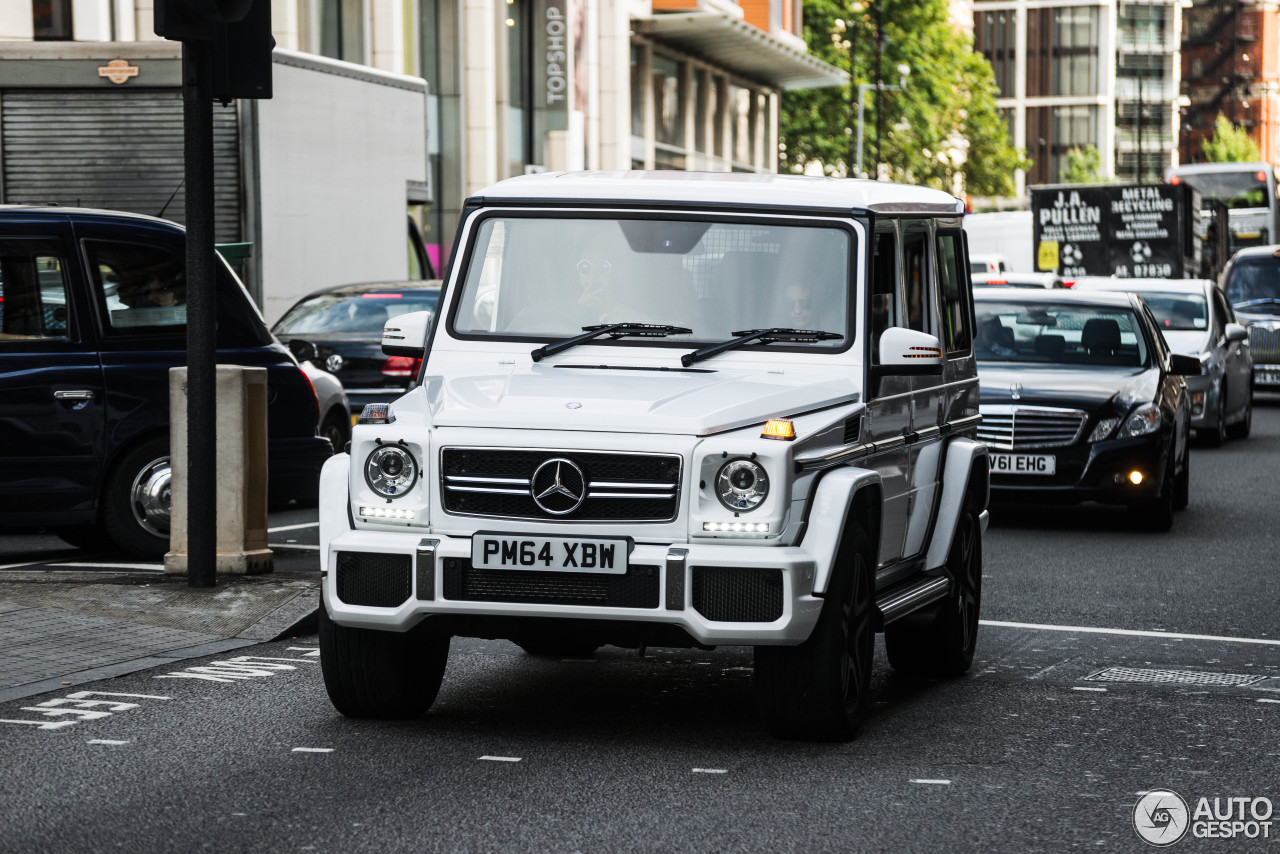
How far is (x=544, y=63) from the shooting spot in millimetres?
42188

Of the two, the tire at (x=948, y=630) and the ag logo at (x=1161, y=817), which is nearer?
the ag logo at (x=1161, y=817)

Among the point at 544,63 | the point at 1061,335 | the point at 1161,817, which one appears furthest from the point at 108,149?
the point at 544,63

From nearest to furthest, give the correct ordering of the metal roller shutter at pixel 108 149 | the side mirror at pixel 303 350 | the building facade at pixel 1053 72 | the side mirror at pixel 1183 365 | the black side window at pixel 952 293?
the black side window at pixel 952 293 < the side mirror at pixel 303 350 < the side mirror at pixel 1183 365 < the metal roller shutter at pixel 108 149 < the building facade at pixel 1053 72

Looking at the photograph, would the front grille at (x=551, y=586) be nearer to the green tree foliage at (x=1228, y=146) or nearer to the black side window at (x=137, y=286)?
the black side window at (x=137, y=286)

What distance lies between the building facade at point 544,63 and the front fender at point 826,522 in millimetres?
18615

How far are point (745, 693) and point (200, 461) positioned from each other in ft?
9.88

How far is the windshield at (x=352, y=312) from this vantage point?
17.1m

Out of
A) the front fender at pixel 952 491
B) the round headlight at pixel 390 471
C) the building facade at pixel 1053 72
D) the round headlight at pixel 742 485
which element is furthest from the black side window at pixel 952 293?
the building facade at pixel 1053 72

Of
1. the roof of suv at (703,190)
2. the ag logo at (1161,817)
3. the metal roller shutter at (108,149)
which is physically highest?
the metal roller shutter at (108,149)

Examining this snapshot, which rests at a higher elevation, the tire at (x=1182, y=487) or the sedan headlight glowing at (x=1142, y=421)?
the sedan headlight glowing at (x=1142, y=421)

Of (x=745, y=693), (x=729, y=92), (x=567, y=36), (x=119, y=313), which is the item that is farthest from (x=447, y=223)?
(x=745, y=693)

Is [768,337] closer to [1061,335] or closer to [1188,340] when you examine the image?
[1061,335]

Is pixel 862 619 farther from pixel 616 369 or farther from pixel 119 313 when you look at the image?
pixel 119 313

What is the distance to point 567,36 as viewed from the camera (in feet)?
137
